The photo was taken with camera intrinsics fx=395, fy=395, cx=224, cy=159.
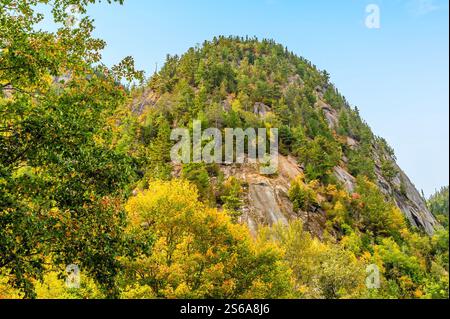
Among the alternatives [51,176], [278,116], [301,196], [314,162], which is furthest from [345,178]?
[51,176]

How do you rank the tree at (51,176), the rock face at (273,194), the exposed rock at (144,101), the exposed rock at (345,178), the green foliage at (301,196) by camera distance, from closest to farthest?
the tree at (51,176) → the rock face at (273,194) → the green foliage at (301,196) → the exposed rock at (345,178) → the exposed rock at (144,101)

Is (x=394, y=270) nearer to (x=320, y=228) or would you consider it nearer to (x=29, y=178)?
(x=320, y=228)

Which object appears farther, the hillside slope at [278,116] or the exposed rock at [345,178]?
the exposed rock at [345,178]

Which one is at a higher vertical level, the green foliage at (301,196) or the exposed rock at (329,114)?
the exposed rock at (329,114)

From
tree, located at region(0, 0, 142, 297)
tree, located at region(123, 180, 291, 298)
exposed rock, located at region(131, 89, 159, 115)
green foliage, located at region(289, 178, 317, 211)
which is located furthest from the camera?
exposed rock, located at region(131, 89, 159, 115)

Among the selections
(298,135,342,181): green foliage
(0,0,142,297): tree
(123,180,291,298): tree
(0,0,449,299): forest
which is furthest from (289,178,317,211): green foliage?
(0,0,142,297): tree

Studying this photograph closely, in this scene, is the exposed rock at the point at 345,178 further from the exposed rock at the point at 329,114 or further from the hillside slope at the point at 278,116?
the exposed rock at the point at 329,114

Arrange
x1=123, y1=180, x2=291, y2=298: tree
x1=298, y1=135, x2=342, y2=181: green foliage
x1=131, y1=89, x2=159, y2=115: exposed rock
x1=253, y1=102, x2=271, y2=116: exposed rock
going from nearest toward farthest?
x1=123, y1=180, x2=291, y2=298: tree
x1=298, y1=135, x2=342, y2=181: green foliage
x1=253, y1=102, x2=271, y2=116: exposed rock
x1=131, y1=89, x2=159, y2=115: exposed rock

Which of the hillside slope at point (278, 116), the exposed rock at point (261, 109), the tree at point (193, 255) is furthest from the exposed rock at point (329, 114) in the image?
the tree at point (193, 255)

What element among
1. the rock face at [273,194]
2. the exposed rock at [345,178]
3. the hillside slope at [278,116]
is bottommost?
the rock face at [273,194]

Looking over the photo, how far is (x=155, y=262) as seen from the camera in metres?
21.7

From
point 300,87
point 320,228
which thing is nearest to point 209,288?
point 320,228

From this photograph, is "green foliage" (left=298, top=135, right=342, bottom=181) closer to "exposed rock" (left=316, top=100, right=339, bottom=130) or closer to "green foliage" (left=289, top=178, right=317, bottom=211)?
"green foliage" (left=289, top=178, right=317, bottom=211)
